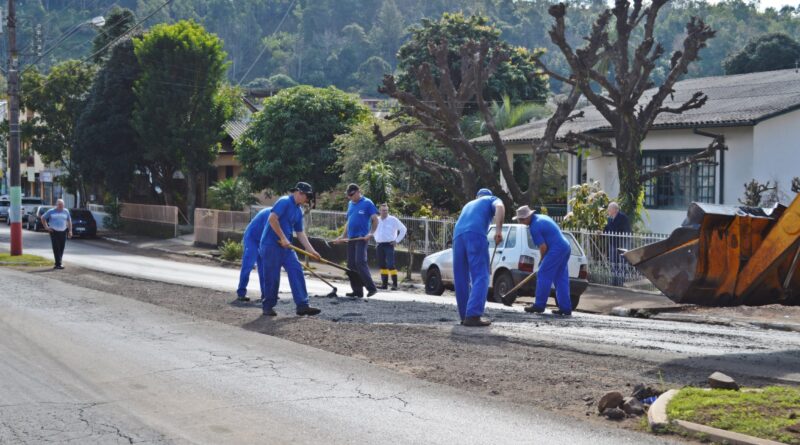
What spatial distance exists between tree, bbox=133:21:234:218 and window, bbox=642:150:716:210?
22.0m

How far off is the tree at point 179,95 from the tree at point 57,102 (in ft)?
25.2

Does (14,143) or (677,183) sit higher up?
(14,143)

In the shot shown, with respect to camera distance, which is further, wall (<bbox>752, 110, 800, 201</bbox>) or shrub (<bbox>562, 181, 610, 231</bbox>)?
wall (<bbox>752, 110, 800, 201</bbox>)

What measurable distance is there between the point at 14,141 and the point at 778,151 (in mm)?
21125

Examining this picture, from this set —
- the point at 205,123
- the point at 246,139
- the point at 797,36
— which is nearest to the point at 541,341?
the point at 246,139

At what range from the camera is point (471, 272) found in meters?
12.8

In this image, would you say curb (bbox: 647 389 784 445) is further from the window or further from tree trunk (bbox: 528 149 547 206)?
the window

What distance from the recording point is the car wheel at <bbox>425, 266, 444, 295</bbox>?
20816mm

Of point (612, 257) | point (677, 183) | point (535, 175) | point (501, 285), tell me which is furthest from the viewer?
point (677, 183)

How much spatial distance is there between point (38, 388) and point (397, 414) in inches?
132

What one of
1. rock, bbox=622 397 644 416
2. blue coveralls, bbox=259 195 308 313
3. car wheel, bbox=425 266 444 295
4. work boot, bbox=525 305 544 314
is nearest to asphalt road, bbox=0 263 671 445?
rock, bbox=622 397 644 416

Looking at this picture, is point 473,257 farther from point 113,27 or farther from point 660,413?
point 113,27

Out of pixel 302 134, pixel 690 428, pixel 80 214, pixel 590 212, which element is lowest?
pixel 690 428

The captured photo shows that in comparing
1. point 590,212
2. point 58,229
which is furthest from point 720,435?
point 58,229
